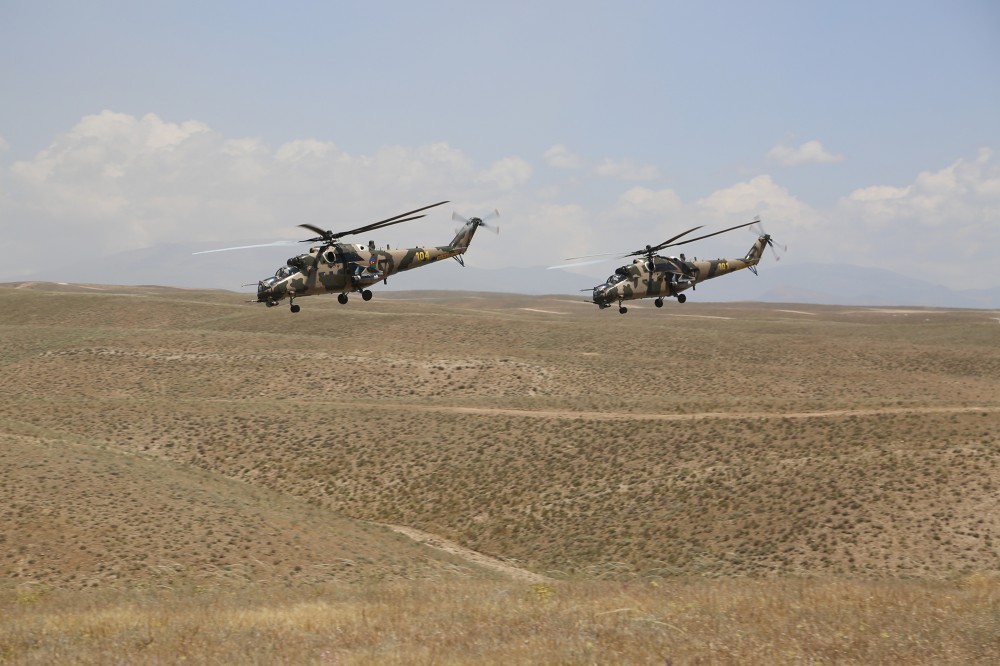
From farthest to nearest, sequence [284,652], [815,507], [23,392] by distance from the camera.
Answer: [23,392] → [815,507] → [284,652]

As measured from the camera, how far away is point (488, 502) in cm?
4981

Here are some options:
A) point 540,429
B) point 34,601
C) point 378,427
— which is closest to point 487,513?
point 540,429

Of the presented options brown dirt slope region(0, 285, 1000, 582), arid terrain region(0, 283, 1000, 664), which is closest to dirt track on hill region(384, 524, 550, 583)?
arid terrain region(0, 283, 1000, 664)

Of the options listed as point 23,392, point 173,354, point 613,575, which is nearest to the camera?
point 613,575

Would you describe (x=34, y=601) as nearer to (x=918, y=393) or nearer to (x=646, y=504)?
(x=646, y=504)

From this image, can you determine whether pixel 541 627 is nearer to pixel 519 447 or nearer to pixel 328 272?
pixel 328 272

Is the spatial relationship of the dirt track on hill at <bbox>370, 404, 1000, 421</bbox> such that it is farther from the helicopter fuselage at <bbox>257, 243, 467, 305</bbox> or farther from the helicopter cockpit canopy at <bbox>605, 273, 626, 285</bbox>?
the helicopter fuselage at <bbox>257, 243, 467, 305</bbox>

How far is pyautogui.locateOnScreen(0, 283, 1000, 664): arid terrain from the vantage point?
20781 mm

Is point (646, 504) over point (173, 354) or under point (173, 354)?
under

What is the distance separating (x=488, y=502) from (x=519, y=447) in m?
6.56

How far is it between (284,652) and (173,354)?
70.5 meters

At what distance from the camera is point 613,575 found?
39.3 metres

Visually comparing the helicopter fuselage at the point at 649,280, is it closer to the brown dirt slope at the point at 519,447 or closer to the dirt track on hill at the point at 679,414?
the brown dirt slope at the point at 519,447

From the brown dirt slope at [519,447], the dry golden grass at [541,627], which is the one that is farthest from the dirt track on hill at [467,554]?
the dry golden grass at [541,627]
